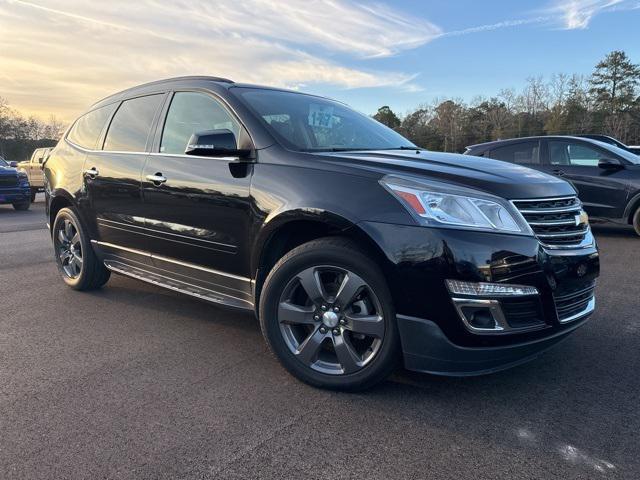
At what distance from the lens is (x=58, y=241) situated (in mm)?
5203

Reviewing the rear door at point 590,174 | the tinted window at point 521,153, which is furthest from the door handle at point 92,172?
Answer: the rear door at point 590,174

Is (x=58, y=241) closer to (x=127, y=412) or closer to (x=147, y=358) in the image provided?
(x=147, y=358)

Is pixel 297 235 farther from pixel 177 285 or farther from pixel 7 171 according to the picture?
pixel 7 171

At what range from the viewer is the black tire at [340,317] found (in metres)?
2.63

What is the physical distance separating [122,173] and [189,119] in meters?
0.78

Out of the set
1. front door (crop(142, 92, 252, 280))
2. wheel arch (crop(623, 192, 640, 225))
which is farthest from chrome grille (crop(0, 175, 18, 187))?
wheel arch (crop(623, 192, 640, 225))

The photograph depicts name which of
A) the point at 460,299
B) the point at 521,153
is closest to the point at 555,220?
the point at 460,299

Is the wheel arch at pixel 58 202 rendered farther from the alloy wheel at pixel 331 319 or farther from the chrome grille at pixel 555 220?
the chrome grille at pixel 555 220

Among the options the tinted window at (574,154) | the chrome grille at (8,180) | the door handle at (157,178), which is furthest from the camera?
the chrome grille at (8,180)

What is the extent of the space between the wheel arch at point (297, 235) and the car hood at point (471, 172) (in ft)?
1.12

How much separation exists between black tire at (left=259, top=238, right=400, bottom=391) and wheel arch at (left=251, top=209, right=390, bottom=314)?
0.06m

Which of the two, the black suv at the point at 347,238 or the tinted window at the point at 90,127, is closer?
the black suv at the point at 347,238

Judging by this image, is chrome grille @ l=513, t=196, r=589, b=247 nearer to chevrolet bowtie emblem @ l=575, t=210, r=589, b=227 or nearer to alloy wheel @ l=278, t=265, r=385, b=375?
chevrolet bowtie emblem @ l=575, t=210, r=589, b=227

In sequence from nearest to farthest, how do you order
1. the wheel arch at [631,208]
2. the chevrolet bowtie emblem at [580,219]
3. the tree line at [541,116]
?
1. the chevrolet bowtie emblem at [580,219]
2. the wheel arch at [631,208]
3. the tree line at [541,116]
